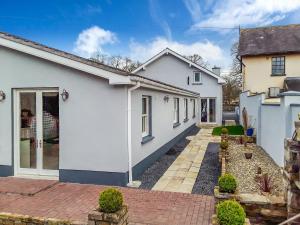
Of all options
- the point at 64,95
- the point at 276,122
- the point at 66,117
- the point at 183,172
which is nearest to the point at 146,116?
the point at 183,172

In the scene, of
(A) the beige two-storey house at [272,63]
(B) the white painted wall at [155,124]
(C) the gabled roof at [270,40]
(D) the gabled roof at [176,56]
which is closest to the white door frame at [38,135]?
(B) the white painted wall at [155,124]

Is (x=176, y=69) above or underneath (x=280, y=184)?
above

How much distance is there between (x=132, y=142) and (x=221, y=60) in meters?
44.8

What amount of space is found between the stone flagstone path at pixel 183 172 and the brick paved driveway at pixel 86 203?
608 millimetres

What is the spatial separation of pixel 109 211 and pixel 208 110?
23.3 metres

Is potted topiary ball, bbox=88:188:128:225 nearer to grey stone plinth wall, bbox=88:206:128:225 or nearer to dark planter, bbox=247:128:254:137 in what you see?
grey stone plinth wall, bbox=88:206:128:225

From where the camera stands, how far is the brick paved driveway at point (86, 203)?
19.3 ft

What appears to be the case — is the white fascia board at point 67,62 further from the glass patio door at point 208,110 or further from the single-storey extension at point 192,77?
the glass patio door at point 208,110

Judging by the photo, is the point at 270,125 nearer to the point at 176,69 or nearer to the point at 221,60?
the point at 176,69

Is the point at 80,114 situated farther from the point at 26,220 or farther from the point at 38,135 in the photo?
the point at 26,220

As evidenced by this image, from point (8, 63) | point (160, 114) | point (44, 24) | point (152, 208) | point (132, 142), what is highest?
point (44, 24)

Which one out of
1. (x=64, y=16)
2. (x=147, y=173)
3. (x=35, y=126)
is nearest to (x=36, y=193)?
(x=35, y=126)

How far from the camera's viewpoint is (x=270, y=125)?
10805mm

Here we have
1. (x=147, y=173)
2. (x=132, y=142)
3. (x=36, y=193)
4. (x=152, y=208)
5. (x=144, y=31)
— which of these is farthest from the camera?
(x=144, y=31)
